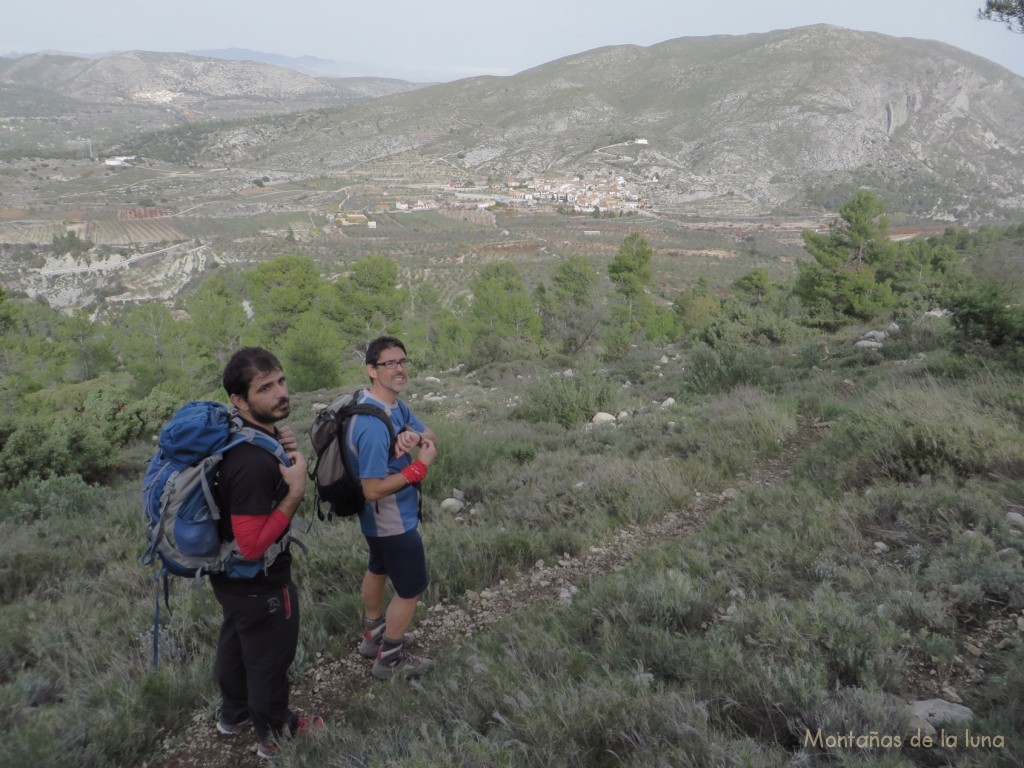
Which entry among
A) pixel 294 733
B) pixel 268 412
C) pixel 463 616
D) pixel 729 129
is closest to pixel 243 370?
pixel 268 412

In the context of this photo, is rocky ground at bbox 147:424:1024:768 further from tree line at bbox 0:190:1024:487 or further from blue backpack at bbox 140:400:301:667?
tree line at bbox 0:190:1024:487

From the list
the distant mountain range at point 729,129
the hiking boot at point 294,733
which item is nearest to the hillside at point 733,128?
the distant mountain range at point 729,129

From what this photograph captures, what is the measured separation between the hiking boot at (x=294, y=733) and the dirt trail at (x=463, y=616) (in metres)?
0.08

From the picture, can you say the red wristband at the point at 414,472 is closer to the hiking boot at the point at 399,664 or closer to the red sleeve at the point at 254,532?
the red sleeve at the point at 254,532

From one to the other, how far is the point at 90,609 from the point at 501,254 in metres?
52.0

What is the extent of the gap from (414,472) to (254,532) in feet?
2.43

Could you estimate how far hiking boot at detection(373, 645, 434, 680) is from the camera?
2.81m

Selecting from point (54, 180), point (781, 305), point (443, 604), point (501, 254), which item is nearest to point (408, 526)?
point (443, 604)

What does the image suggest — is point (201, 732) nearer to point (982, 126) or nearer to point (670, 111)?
point (670, 111)

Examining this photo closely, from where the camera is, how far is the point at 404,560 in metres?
2.79

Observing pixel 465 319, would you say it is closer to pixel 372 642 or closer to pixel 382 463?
pixel 372 642

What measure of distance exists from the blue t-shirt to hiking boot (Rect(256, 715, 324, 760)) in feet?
2.60

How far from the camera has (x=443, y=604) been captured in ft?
11.4

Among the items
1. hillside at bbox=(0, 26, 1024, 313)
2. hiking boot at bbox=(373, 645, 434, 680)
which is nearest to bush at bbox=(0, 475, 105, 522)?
hiking boot at bbox=(373, 645, 434, 680)
